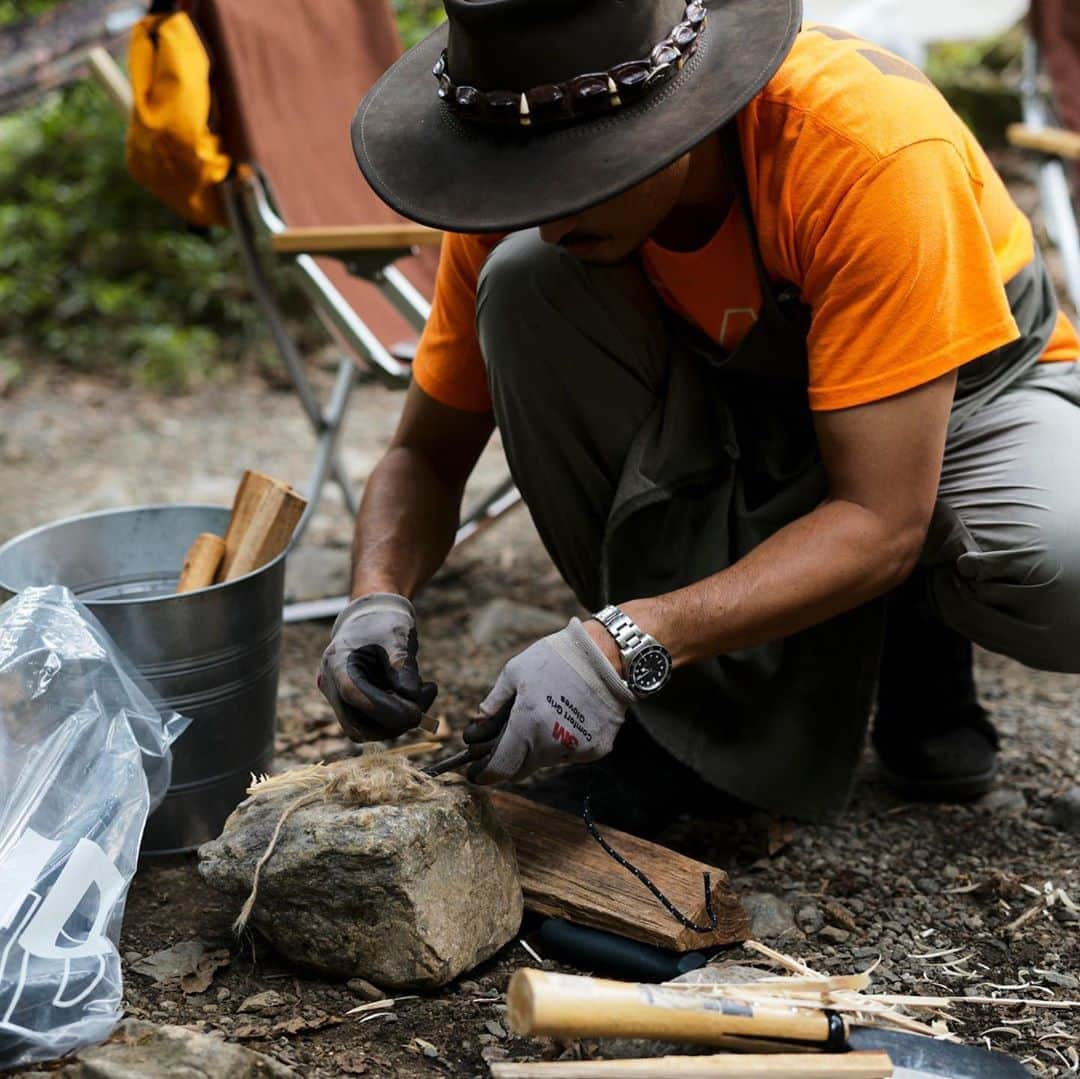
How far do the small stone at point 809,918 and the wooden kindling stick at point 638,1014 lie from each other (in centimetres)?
54

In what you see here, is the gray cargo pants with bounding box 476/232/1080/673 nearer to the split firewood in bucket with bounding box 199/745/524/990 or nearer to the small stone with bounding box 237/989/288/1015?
the split firewood in bucket with bounding box 199/745/524/990

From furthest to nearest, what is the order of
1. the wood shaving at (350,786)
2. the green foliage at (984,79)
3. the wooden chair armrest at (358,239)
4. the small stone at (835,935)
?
the green foliage at (984,79), the wooden chair armrest at (358,239), the small stone at (835,935), the wood shaving at (350,786)

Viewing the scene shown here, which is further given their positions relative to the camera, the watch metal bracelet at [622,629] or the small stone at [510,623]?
the small stone at [510,623]

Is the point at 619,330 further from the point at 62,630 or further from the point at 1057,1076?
the point at 1057,1076

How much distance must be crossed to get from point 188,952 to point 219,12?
8.43 ft

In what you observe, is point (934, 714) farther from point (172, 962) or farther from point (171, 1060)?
point (171, 1060)

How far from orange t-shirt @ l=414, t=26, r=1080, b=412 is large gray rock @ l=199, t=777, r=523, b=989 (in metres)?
0.83

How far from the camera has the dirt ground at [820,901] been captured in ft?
6.25

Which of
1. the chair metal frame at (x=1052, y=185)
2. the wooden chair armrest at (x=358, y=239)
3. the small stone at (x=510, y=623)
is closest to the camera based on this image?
the wooden chair armrest at (x=358, y=239)

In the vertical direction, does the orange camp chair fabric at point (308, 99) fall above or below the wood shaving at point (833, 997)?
above

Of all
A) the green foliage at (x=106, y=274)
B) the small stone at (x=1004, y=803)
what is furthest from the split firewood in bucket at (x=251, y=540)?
the green foliage at (x=106, y=274)

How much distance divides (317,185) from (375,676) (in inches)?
84.3

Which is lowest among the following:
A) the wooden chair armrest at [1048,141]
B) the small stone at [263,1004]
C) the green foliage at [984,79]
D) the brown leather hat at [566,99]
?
the green foliage at [984,79]

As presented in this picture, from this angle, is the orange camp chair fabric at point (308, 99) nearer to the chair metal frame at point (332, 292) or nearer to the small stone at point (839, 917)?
the chair metal frame at point (332, 292)
